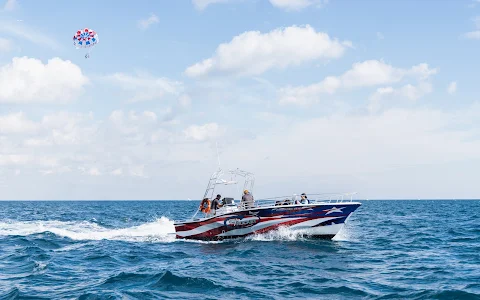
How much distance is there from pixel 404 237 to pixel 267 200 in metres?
8.12

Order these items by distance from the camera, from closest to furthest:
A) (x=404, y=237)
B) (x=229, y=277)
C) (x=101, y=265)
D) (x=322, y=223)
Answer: (x=229, y=277) → (x=101, y=265) → (x=322, y=223) → (x=404, y=237)

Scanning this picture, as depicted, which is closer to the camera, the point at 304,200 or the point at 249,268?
the point at 249,268

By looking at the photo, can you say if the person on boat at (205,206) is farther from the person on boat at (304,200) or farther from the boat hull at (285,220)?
the person on boat at (304,200)

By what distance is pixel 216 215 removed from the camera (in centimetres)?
2145

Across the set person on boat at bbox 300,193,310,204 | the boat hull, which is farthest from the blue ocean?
person on boat at bbox 300,193,310,204

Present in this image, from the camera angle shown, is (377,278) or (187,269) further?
(187,269)

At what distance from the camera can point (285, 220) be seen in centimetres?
2039

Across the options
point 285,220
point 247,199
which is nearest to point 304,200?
point 285,220

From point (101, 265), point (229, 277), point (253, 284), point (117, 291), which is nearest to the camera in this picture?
point (117, 291)

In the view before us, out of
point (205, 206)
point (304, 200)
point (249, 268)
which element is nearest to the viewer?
point (249, 268)

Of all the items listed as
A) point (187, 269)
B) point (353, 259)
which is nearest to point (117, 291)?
point (187, 269)

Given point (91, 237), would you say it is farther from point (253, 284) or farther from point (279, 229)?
point (253, 284)

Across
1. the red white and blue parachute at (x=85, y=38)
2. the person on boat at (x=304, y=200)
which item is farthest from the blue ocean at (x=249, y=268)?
the red white and blue parachute at (x=85, y=38)

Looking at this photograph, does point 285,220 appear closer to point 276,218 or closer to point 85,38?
point 276,218
